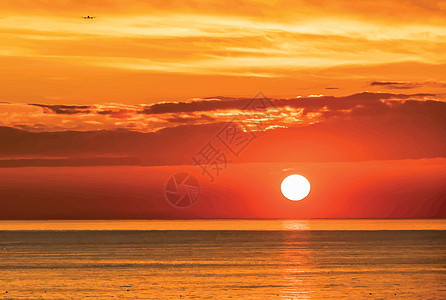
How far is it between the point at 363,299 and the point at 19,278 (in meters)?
25.1

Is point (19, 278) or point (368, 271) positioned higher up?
point (368, 271)

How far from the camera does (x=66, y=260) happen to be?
3216 inches

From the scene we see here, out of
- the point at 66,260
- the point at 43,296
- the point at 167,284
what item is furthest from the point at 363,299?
the point at 66,260

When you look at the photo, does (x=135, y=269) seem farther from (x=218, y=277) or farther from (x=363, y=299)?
(x=363, y=299)

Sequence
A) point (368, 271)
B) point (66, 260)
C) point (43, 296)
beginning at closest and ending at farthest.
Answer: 1. point (43, 296)
2. point (368, 271)
3. point (66, 260)

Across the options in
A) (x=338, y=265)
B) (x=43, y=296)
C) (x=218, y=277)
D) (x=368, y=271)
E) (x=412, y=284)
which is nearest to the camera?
(x=43, y=296)

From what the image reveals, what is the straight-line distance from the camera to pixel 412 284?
179 ft

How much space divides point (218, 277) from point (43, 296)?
48.4 feet

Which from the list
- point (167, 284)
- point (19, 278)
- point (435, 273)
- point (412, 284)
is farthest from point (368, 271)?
point (19, 278)

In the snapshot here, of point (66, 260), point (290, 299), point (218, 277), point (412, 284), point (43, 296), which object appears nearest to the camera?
point (290, 299)

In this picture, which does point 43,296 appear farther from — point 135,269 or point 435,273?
point 435,273

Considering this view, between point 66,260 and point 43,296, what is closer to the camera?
point 43,296

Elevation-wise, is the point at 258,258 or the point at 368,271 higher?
the point at 258,258

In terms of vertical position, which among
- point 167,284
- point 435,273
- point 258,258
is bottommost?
point 167,284
